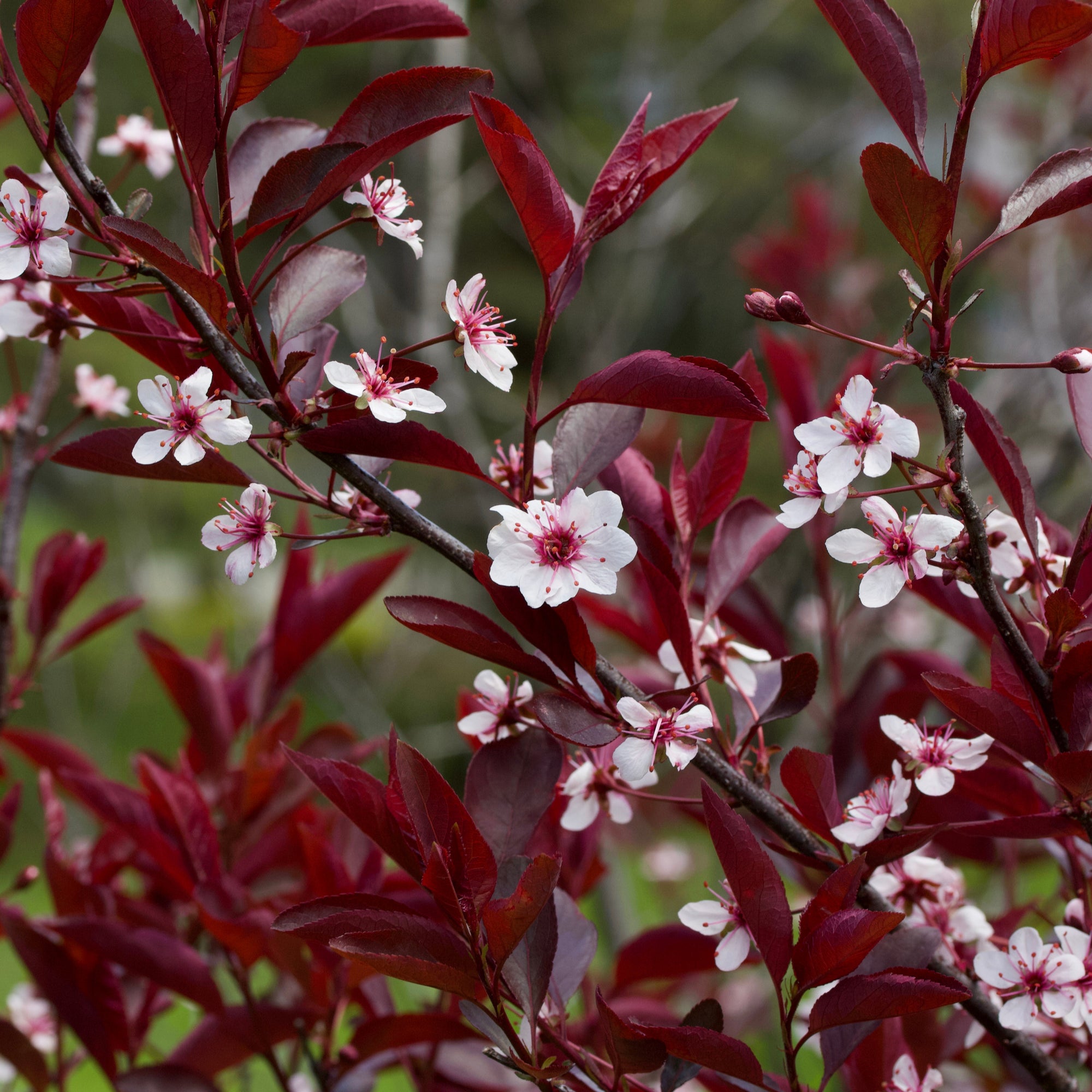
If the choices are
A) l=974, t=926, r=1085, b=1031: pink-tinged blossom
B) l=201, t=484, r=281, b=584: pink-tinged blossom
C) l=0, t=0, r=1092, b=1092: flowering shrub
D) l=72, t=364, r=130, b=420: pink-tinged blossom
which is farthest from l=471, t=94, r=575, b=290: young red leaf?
l=72, t=364, r=130, b=420: pink-tinged blossom

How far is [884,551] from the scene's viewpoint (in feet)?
1.78

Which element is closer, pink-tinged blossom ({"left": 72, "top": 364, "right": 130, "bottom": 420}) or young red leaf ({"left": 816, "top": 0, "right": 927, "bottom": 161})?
young red leaf ({"left": 816, "top": 0, "right": 927, "bottom": 161})

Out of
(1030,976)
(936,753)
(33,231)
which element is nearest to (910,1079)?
(1030,976)

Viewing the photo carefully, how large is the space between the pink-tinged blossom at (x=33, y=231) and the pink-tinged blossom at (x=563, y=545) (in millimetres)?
275

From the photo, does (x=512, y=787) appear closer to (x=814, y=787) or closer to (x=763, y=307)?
(x=814, y=787)

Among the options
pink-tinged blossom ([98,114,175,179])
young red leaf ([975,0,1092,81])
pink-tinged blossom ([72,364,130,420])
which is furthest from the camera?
pink-tinged blossom ([72,364,130,420])

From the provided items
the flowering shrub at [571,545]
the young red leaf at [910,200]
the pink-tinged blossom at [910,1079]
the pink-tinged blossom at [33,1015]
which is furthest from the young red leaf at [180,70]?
the pink-tinged blossom at [33,1015]

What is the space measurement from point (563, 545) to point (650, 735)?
0.38 feet

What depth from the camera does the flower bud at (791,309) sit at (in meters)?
0.51

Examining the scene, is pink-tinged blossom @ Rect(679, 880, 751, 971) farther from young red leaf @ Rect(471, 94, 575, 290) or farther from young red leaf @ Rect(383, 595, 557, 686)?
young red leaf @ Rect(471, 94, 575, 290)

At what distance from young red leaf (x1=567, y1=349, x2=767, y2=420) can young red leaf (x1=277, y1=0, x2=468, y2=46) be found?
0.91 ft

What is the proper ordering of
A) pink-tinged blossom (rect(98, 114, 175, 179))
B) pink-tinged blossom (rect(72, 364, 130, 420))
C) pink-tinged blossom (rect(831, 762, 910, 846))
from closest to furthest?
pink-tinged blossom (rect(831, 762, 910, 846)), pink-tinged blossom (rect(98, 114, 175, 179)), pink-tinged blossom (rect(72, 364, 130, 420))

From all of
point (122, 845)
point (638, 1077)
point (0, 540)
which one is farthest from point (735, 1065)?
point (0, 540)

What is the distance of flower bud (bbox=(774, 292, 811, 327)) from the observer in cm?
51
